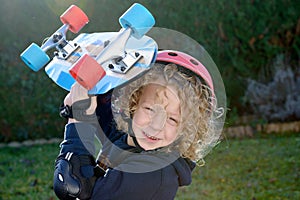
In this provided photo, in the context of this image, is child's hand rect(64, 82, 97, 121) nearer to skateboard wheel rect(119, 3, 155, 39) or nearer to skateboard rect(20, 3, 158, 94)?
skateboard rect(20, 3, 158, 94)

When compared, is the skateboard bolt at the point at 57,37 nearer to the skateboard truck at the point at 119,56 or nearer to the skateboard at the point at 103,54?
the skateboard at the point at 103,54

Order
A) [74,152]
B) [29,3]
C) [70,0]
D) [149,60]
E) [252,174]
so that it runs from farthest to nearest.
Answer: [29,3] < [70,0] < [252,174] < [74,152] < [149,60]

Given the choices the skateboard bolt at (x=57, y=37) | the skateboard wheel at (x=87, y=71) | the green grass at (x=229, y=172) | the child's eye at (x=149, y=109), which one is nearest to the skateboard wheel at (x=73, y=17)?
the skateboard bolt at (x=57, y=37)

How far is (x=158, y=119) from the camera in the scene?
2.04 meters

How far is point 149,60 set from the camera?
5.90 feet

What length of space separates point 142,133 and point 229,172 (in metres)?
3.10

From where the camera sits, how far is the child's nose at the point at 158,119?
2045 mm

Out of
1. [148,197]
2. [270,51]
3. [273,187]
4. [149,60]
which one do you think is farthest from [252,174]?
[149,60]

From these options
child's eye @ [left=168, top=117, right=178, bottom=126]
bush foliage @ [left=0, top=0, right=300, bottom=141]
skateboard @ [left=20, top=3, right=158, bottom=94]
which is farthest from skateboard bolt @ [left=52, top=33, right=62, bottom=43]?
bush foliage @ [left=0, top=0, right=300, bottom=141]

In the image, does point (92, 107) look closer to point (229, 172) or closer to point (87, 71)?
point (87, 71)

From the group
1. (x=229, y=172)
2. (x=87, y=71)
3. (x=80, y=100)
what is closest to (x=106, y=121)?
(x=80, y=100)

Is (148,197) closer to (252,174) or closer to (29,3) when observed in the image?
(252,174)

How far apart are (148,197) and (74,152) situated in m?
0.30

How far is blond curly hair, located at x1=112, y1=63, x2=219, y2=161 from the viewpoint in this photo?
2131mm
